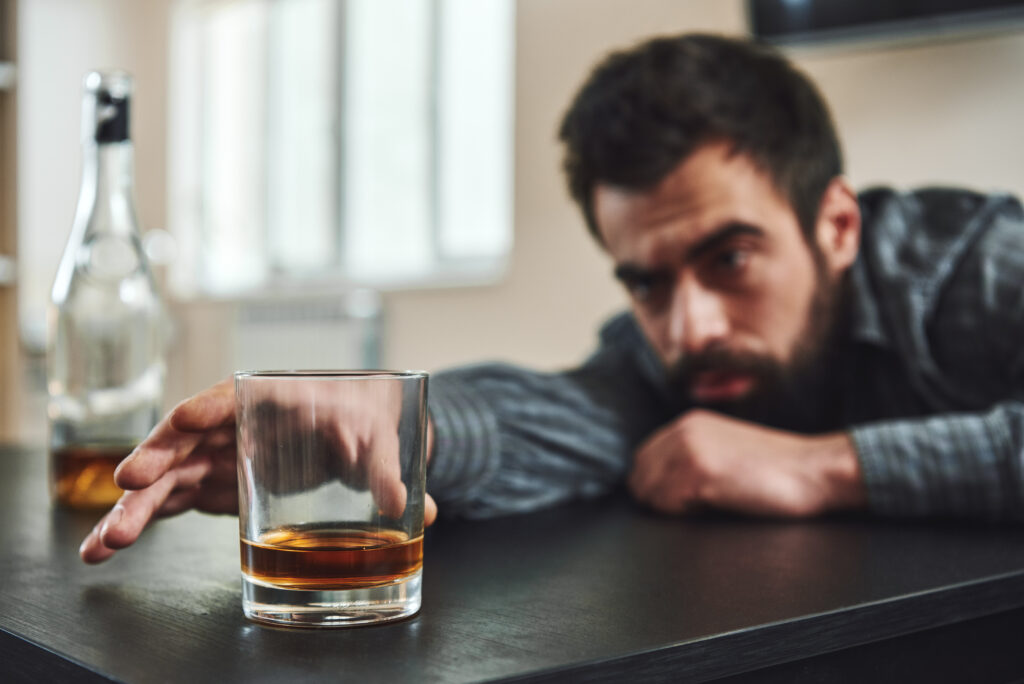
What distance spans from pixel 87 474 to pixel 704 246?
61 cm

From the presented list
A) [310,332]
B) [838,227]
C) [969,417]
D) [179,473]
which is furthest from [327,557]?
[310,332]

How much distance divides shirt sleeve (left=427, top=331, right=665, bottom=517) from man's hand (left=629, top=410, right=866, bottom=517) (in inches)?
3.3

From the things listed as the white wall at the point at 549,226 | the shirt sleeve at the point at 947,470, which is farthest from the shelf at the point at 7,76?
the shirt sleeve at the point at 947,470

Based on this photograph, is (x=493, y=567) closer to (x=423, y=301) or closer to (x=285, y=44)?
(x=423, y=301)

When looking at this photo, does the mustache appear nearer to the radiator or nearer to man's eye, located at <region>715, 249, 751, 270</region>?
man's eye, located at <region>715, 249, 751, 270</region>

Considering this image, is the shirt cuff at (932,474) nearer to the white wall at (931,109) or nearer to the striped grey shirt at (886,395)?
the striped grey shirt at (886,395)

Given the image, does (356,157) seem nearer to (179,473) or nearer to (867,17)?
(867,17)

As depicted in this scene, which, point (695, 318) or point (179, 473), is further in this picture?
point (695, 318)

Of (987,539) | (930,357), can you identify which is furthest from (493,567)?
(930,357)

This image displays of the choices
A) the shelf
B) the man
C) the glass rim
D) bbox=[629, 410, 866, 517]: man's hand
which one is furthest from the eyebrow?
the shelf

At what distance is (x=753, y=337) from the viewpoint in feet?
3.62

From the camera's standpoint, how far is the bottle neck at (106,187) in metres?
0.81

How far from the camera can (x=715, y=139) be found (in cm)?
112

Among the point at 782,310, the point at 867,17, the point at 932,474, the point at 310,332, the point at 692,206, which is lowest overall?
the point at 310,332
